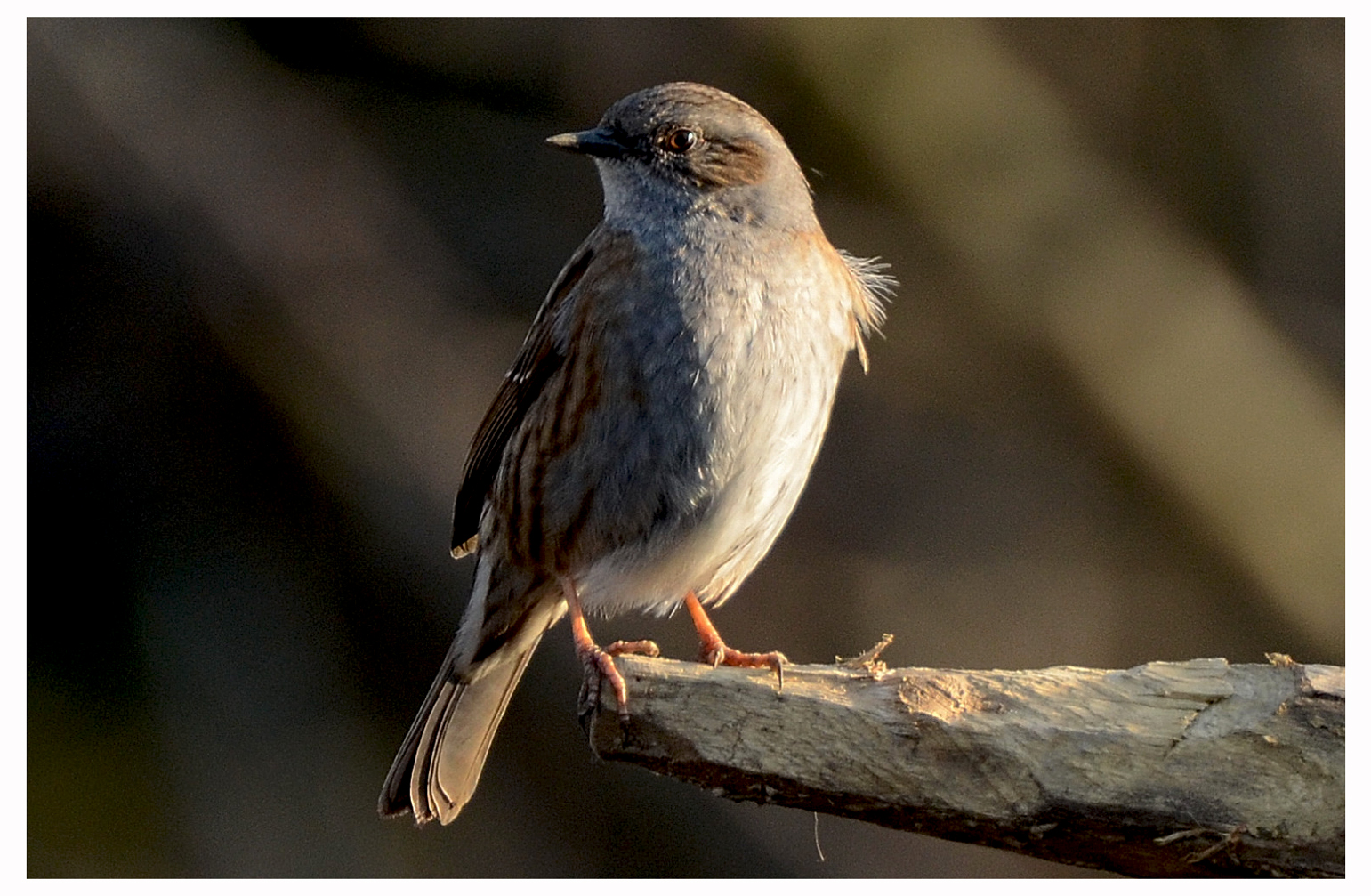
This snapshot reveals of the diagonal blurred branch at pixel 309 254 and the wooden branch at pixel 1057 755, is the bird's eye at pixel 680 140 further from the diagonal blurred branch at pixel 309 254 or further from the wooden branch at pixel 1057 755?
the diagonal blurred branch at pixel 309 254

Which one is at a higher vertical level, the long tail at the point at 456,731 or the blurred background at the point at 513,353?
the blurred background at the point at 513,353

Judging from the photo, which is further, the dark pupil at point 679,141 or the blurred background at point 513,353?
the blurred background at point 513,353

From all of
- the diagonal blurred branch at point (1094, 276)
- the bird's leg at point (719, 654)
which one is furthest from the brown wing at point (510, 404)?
the diagonal blurred branch at point (1094, 276)

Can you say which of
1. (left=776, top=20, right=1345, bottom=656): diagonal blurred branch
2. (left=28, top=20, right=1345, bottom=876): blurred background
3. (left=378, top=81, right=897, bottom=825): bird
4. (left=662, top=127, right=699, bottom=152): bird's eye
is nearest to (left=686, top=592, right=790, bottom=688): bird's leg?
(left=378, top=81, right=897, bottom=825): bird

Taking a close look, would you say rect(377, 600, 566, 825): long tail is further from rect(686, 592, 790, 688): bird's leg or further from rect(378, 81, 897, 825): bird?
rect(686, 592, 790, 688): bird's leg

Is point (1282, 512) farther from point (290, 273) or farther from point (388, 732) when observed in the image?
point (290, 273)

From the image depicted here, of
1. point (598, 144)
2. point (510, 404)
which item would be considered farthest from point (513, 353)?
point (598, 144)

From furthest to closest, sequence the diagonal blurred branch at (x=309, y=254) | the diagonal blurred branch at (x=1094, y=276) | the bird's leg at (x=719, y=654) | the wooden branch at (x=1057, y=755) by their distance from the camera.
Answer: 1. the diagonal blurred branch at (x=309, y=254)
2. the diagonal blurred branch at (x=1094, y=276)
3. the bird's leg at (x=719, y=654)
4. the wooden branch at (x=1057, y=755)
